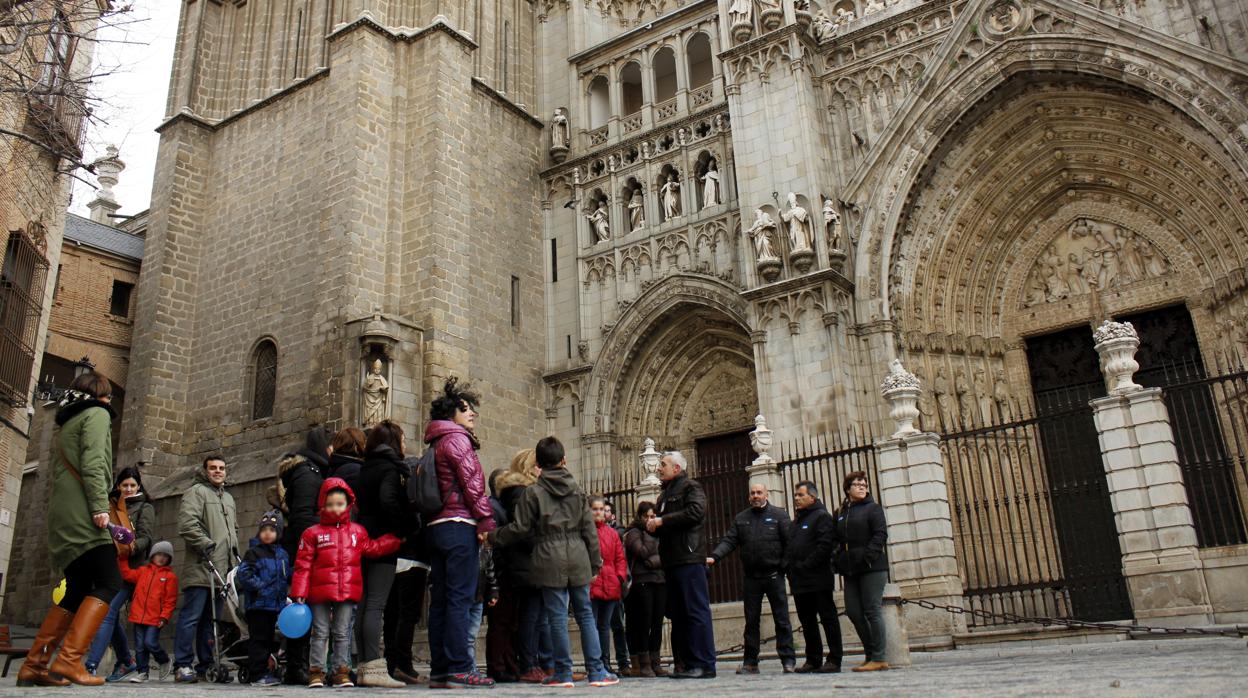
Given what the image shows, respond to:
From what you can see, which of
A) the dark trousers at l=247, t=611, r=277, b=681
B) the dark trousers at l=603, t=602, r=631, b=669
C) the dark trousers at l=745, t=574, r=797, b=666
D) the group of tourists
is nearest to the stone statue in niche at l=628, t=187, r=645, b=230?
the dark trousers at l=603, t=602, r=631, b=669

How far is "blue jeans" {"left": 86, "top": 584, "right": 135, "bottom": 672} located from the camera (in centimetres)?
766

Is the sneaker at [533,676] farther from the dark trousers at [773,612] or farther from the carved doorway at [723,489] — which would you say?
the carved doorway at [723,489]

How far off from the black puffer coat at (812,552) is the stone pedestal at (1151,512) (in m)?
3.82

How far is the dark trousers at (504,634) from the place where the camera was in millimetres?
6883

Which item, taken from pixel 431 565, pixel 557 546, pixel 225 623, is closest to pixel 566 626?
pixel 557 546

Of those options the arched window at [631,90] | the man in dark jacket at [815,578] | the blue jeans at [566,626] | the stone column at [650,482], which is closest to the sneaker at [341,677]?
the blue jeans at [566,626]

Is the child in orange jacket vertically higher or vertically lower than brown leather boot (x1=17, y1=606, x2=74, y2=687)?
higher

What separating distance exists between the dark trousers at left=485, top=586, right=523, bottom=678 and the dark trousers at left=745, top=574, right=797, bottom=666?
189 centimetres

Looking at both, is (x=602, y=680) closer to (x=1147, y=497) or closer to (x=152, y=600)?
(x=152, y=600)

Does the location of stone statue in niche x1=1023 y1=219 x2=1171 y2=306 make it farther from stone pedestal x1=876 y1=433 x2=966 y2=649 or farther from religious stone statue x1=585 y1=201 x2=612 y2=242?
religious stone statue x1=585 y1=201 x2=612 y2=242

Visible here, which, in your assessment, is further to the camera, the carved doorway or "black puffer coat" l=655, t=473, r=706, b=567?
the carved doorway

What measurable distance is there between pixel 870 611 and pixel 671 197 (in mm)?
12047

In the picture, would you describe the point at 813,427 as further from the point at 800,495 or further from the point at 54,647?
the point at 54,647

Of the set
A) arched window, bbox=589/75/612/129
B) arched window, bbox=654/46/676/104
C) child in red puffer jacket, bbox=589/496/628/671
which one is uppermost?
arched window, bbox=654/46/676/104
